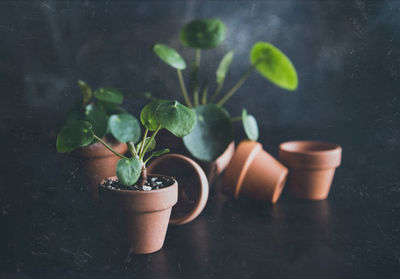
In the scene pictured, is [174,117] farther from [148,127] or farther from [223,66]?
[223,66]

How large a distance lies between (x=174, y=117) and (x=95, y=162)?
43cm

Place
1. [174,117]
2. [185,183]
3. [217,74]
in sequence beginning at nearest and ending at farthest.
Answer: [174,117] → [185,183] → [217,74]

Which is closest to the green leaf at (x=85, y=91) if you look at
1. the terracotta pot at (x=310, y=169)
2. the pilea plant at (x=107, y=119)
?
the pilea plant at (x=107, y=119)

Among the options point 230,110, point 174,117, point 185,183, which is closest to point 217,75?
point 230,110

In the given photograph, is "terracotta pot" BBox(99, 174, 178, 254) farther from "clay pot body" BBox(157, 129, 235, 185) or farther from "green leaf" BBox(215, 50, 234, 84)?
"green leaf" BBox(215, 50, 234, 84)

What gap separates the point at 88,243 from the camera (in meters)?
0.95

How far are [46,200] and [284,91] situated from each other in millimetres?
947

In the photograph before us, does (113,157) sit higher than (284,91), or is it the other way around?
(284,91)

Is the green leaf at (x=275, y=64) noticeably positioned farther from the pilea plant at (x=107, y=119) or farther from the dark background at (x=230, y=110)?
the pilea plant at (x=107, y=119)

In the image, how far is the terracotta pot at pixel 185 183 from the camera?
1.03 m

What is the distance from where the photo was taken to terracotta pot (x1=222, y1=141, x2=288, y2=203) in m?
1.21

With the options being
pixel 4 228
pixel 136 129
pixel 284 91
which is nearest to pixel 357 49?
pixel 284 91

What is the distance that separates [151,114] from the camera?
85 cm

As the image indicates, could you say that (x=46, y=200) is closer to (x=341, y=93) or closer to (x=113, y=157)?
(x=113, y=157)
